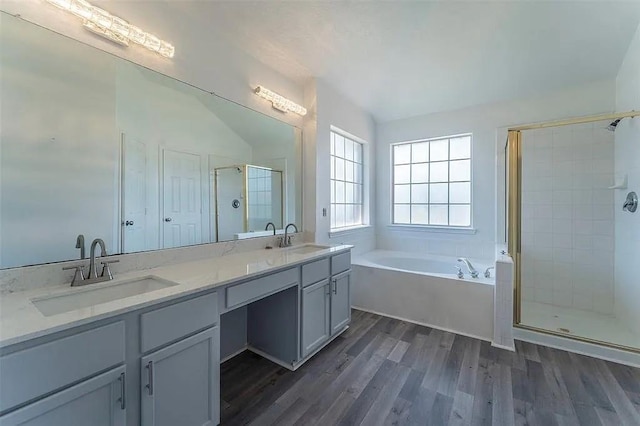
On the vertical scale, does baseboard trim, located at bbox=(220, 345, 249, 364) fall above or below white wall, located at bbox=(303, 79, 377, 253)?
below

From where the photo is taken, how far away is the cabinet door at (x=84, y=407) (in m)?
0.80

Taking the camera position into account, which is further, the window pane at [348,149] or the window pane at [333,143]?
the window pane at [348,149]

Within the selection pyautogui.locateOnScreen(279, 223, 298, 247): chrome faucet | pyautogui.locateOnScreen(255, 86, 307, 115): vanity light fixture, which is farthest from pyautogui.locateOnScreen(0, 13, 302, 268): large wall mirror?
pyautogui.locateOnScreen(279, 223, 298, 247): chrome faucet

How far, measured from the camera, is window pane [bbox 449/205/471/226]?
3471 millimetres

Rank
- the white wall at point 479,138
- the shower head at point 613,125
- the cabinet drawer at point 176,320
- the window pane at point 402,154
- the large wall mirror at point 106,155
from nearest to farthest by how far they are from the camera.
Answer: the cabinet drawer at point 176,320 → the large wall mirror at point 106,155 → the shower head at point 613,125 → the white wall at point 479,138 → the window pane at point 402,154

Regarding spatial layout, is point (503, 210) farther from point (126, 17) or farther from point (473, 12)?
point (126, 17)

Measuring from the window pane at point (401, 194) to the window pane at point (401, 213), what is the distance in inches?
3.0

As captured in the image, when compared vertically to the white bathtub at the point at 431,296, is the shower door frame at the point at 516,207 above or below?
above

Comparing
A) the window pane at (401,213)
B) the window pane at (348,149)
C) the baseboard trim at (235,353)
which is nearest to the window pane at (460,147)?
the window pane at (401,213)

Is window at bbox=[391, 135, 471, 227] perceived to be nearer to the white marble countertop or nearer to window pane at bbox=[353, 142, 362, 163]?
window pane at bbox=[353, 142, 362, 163]

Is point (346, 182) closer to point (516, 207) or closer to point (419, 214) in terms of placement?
point (419, 214)

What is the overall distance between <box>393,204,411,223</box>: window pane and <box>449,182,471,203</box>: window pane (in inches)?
23.6

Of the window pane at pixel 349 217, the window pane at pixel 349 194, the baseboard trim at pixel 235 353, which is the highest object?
the window pane at pixel 349 194

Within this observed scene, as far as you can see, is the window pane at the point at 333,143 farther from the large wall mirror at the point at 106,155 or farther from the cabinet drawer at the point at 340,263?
the cabinet drawer at the point at 340,263
